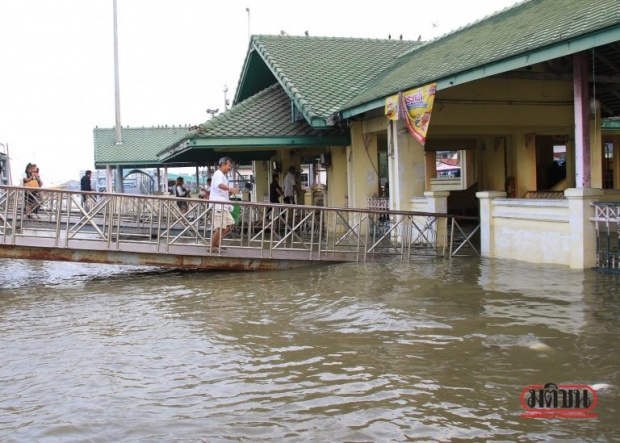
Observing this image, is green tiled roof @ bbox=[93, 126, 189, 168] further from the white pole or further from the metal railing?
the metal railing

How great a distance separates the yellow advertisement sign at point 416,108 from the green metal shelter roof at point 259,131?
4483mm

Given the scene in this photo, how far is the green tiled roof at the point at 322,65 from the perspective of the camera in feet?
51.4

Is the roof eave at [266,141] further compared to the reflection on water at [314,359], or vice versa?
the roof eave at [266,141]

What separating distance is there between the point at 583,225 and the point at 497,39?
12.7ft

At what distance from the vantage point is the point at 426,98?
1091cm

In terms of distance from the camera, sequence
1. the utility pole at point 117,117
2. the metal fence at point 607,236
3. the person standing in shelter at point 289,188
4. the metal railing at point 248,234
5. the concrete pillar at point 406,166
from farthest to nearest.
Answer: the utility pole at point 117,117 → the person standing in shelter at point 289,188 → the concrete pillar at point 406,166 → the metal railing at point 248,234 → the metal fence at point 607,236

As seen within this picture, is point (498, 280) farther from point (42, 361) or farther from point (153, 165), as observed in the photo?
point (153, 165)

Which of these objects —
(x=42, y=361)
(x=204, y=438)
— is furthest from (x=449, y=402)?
(x=42, y=361)

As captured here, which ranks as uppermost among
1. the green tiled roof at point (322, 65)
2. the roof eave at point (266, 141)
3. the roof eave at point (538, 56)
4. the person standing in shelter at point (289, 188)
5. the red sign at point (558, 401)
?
the green tiled roof at point (322, 65)

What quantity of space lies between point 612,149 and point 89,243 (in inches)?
765

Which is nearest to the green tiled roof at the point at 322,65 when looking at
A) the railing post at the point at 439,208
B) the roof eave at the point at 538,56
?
the railing post at the point at 439,208

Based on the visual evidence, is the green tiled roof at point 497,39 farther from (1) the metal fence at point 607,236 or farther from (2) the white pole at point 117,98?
(2) the white pole at point 117,98

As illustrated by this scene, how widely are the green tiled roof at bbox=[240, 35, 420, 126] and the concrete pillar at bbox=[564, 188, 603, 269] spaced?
23.2 feet

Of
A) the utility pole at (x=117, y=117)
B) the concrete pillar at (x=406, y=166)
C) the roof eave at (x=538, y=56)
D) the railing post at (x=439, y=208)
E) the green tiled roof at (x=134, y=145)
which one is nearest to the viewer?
the roof eave at (x=538, y=56)
